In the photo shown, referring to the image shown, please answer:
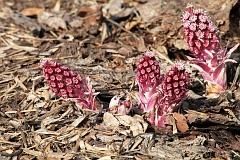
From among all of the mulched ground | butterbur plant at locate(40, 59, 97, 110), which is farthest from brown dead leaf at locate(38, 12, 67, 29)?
butterbur plant at locate(40, 59, 97, 110)

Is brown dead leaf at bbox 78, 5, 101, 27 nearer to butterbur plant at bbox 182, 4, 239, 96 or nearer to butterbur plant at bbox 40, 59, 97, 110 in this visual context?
butterbur plant at bbox 182, 4, 239, 96

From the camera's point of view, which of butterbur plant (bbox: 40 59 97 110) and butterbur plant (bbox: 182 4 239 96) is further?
butterbur plant (bbox: 182 4 239 96)

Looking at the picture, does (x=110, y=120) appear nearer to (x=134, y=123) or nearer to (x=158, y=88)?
(x=134, y=123)

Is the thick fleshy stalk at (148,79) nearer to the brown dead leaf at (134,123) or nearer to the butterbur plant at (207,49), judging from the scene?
the brown dead leaf at (134,123)

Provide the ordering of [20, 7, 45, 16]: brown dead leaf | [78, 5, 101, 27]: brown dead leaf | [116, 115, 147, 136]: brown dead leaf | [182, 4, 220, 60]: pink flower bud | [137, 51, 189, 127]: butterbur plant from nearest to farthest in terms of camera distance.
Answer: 1. [137, 51, 189, 127]: butterbur plant
2. [116, 115, 147, 136]: brown dead leaf
3. [182, 4, 220, 60]: pink flower bud
4. [78, 5, 101, 27]: brown dead leaf
5. [20, 7, 45, 16]: brown dead leaf

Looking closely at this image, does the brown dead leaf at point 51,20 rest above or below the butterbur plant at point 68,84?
above

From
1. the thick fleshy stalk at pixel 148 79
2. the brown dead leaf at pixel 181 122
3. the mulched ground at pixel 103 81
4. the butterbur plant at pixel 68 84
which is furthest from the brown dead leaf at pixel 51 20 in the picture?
the brown dead leaf at pixel 181 122
